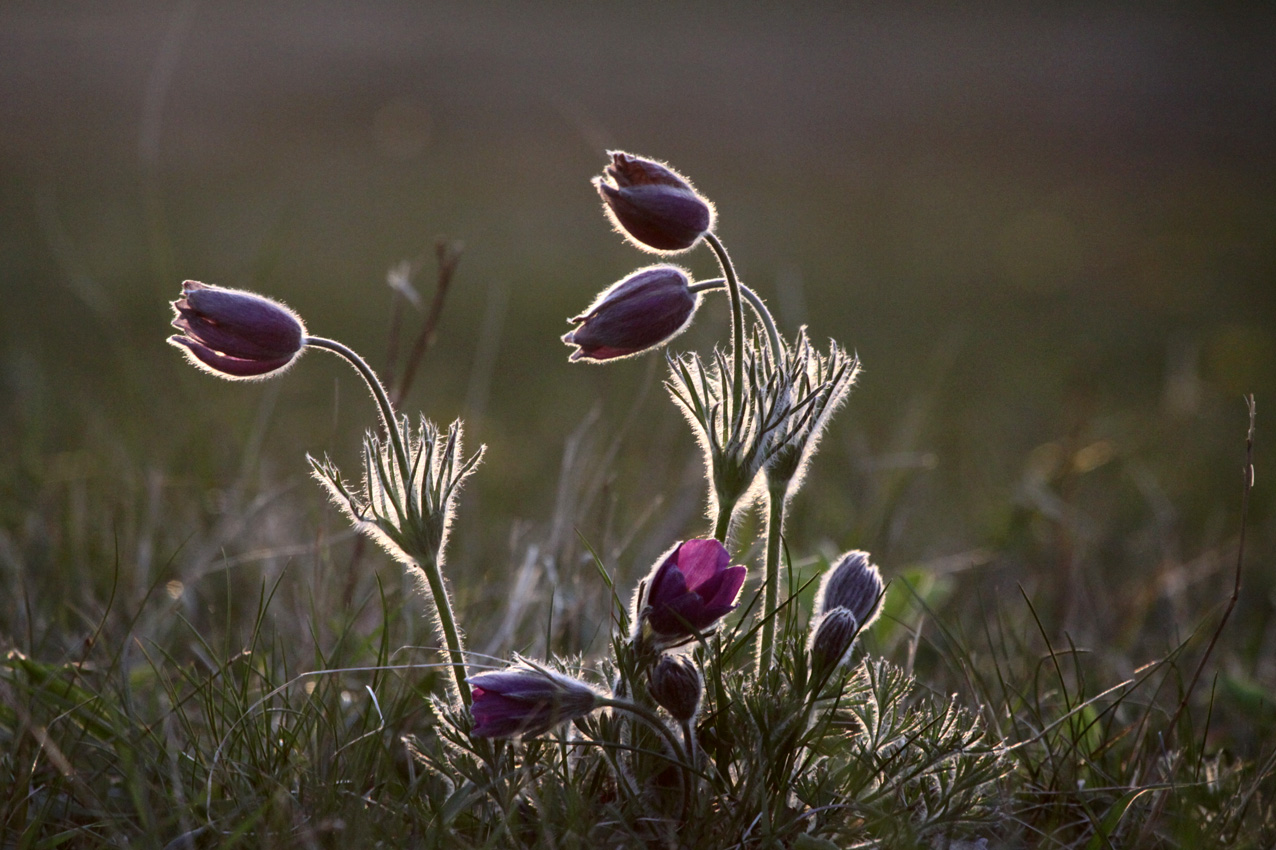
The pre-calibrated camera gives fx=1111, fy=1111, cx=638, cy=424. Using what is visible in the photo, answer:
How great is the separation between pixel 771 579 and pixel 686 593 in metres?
0.21

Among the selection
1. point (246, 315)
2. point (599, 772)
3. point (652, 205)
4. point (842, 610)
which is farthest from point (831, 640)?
point (246, 315)

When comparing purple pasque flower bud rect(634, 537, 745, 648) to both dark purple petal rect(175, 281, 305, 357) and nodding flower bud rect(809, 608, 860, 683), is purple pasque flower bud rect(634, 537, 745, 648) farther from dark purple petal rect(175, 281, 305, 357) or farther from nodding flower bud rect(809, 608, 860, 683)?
dark purple petal rect(175, 281, 305, 357)

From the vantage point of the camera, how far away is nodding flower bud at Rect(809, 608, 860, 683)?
1.52 m

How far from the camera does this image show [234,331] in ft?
5.04

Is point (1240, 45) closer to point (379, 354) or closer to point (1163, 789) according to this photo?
point (379, 354)

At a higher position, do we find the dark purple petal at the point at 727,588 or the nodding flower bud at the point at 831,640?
the dark purple petal at the point at 727,588

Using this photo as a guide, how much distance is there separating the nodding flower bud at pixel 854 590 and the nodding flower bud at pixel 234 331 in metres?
0.84

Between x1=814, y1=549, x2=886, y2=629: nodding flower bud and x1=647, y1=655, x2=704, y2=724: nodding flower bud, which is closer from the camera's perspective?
x1=647, y1=655, x2=704, y2=724: nodding flower bud

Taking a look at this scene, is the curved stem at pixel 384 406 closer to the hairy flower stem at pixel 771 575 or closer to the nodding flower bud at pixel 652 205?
the nodding flower bud at pixel 652 205

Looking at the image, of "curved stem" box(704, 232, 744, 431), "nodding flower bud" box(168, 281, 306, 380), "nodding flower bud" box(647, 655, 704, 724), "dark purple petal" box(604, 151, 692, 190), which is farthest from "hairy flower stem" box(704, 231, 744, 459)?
"nodding flower bud" box(168, 281, 306, 380)

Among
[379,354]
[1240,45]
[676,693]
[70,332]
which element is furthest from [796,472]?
[1240,45]

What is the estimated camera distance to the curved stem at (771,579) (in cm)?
159

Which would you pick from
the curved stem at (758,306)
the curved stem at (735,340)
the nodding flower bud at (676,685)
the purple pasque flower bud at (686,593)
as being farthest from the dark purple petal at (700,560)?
the curved stem at (758,306)

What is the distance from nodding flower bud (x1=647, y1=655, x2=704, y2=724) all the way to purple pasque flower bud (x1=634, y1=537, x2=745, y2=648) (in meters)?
0.04
